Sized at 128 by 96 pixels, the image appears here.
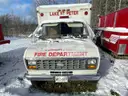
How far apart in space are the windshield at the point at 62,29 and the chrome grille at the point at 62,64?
1.60m

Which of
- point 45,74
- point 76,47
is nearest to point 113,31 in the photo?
point 76,47

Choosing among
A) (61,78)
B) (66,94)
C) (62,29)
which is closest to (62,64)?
(61,78)

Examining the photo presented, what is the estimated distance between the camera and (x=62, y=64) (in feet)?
12.3

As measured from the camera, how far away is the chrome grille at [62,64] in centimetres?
373

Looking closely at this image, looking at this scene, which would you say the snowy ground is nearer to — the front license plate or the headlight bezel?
the front license plate

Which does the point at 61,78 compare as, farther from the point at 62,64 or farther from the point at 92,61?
the point at 92,61

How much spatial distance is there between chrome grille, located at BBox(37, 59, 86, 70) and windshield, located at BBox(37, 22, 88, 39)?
1.60 metres

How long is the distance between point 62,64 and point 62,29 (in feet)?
6.46

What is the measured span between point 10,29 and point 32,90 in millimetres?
27821

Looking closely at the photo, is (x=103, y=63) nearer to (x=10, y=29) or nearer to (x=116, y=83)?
(x=116, y=83)

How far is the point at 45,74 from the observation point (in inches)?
152

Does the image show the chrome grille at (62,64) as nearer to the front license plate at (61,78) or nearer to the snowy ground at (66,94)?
the front license plate at (61,78)

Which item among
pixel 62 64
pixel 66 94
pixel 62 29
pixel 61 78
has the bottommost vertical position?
pixel 66 94

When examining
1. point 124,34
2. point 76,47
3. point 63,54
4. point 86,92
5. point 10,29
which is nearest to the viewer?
point 63,54
